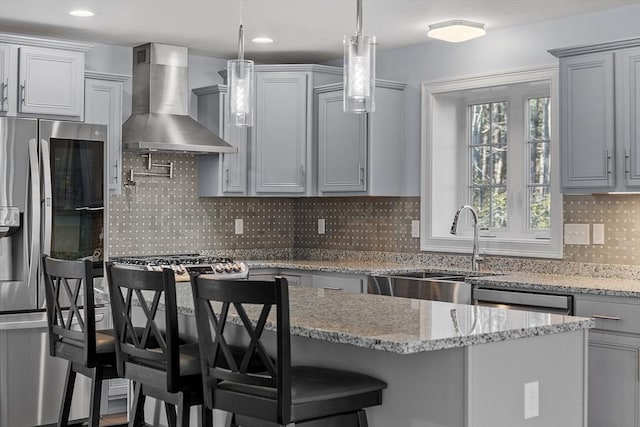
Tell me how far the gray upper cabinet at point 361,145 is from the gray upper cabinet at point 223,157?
1.86ft

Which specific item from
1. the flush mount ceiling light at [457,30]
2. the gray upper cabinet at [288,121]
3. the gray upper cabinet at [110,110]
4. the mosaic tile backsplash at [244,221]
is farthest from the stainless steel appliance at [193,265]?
the flush mount ceiling light at [457,30]

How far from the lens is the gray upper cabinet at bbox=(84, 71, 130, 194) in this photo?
17.9 feet

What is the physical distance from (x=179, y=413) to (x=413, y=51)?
3.79 metres

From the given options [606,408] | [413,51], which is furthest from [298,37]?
[606,408]

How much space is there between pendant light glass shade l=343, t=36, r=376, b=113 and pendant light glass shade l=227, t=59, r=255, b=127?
555 millimetres

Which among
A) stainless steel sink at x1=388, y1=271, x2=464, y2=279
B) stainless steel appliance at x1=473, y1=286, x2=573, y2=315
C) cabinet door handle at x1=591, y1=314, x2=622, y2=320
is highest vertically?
stainless steel sink at x1=388, y1=271, x2=464, y2=279

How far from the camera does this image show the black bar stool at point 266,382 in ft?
7.77

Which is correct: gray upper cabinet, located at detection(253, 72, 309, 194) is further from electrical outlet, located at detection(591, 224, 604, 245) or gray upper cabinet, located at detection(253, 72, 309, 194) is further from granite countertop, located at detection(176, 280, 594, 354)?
granite countertop, located at detection(176, 280, 594, 354)

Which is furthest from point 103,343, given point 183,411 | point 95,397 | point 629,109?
point 629,109

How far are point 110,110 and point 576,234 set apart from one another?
305 centimetres

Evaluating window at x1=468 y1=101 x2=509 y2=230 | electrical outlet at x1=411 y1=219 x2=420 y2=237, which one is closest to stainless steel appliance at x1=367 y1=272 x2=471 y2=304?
electrical outlet at x1=411 y1=219 x2=420 y2=237

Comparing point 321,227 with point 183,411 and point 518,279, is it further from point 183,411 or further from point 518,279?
point 183,411

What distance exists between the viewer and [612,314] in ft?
13.6

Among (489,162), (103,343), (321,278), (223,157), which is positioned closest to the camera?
(103,343)
